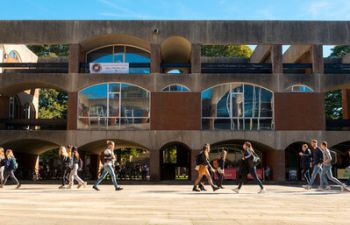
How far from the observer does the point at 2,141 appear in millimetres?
28141

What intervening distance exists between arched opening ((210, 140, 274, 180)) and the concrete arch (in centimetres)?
902

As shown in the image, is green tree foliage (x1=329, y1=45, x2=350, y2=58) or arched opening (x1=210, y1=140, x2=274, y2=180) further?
green tree foliage (x1=329, y1=45, x2=350, y2=58)

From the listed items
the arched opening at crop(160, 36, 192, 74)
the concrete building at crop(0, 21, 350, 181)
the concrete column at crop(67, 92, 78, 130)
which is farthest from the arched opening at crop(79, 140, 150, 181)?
the arched opening at crop(160, 36, 192, 74)

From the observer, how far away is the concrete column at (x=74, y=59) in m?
28.7

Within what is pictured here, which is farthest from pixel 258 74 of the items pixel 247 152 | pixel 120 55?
pixel 247 152

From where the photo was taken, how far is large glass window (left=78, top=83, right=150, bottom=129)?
28484mm

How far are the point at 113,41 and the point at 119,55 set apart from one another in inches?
49.3

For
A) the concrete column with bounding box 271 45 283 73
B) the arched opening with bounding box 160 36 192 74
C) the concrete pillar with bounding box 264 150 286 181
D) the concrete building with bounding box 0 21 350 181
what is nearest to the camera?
the concrete pillar with bounding box 264 150 286 181

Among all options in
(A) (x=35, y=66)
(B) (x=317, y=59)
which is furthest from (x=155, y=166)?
(B) (x=317, y=59)

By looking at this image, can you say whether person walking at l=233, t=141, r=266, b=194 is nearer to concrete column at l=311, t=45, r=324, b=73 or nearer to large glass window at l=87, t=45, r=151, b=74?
concrete column at l=311, t=45, r=324, b=73

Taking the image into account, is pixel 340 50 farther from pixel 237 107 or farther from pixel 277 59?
pixel 237 107

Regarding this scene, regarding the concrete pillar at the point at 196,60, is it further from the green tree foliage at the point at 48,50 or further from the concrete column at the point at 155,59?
the green tree foliage at the point at 48,50

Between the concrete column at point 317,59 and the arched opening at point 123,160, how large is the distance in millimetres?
12605

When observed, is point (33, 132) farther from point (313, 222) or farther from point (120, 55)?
point (313, 222)
